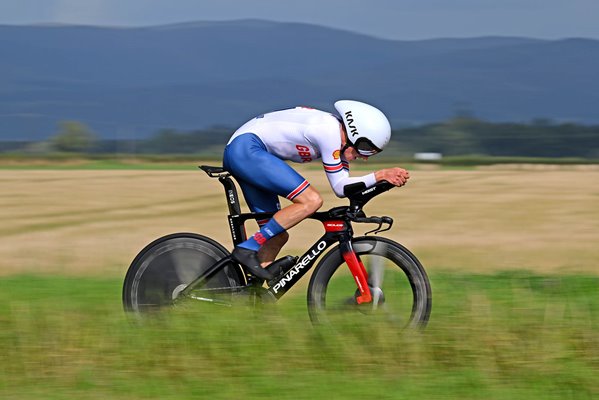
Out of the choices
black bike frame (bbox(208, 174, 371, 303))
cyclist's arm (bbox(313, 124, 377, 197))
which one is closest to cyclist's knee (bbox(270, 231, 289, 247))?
black bike frame (bbox(208, 174, 371, 303))

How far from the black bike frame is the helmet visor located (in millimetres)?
315

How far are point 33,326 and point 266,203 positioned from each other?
1.52 metres

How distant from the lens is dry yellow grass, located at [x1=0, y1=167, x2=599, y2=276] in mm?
12891

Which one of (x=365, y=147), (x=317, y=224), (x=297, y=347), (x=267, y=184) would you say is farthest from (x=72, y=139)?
(x=297, y=347)

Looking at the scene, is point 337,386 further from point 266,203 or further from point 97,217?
point 97,217

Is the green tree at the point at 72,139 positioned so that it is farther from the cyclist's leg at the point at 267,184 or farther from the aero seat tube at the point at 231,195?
the cyclist's leg at the point at 267,184

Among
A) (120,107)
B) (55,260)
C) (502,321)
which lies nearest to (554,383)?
(502,321)

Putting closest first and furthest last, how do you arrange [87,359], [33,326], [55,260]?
[87,359] → [33,326] → [55,260]

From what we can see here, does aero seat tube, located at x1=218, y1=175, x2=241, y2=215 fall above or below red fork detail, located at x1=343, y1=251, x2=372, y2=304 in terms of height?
above

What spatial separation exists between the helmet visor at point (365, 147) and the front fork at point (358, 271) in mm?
479

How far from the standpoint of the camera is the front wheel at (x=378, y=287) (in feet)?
20.0

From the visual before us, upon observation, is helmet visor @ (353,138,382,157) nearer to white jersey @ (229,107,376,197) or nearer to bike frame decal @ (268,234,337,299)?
white jersey @ (229,107,376,197)

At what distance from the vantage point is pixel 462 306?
6109 millimetres

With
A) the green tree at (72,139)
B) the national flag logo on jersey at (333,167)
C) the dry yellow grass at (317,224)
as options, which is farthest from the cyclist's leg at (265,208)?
the green tree at (72,139)
